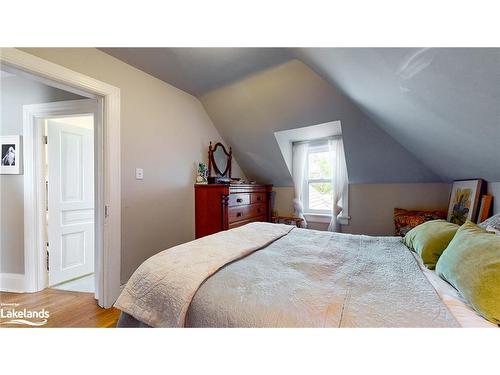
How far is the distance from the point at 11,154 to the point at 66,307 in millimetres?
1554

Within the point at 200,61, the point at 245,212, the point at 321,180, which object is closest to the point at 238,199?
the point at 245,212

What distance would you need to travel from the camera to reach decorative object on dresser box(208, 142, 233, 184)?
286 centimetres

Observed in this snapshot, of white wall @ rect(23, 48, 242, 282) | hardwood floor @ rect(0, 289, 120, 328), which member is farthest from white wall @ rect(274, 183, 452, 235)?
hardwood floor @ rect(0, 289, 120, 328)

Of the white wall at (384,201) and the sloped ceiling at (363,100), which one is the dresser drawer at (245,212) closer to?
the sloped ceiling at (363,100)

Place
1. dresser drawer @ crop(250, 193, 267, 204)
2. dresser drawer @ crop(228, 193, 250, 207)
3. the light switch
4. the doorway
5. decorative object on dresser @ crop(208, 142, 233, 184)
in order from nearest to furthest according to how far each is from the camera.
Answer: the light switch, the doorway, dresser drawer @ crop(228, 193, 250, 207), decorative object on dresser @ crop(208, 142, 233, 184), dresser drawer @ crop(250, 193, 267, 204)

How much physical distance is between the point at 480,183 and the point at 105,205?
299 cm

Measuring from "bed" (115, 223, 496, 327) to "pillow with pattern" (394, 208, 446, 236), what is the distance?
1.32 m

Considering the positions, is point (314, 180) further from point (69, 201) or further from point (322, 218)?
point (69, 201)

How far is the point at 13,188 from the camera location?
223cm

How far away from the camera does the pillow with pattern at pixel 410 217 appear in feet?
7.84

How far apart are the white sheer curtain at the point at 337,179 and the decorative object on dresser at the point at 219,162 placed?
1428mm

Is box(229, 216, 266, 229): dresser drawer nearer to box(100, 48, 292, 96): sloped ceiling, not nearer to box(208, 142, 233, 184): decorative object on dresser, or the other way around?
box(208, 142, 233, 184): decorative object on dresser
